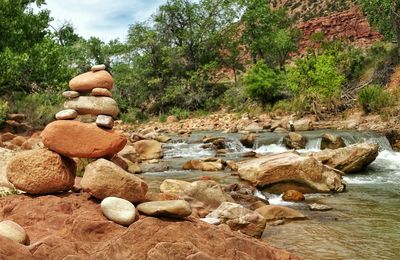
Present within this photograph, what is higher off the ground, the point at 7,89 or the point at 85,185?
the point at 7,89

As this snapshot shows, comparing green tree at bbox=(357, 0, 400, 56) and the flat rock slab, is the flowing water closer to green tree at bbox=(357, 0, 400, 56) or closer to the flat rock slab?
the flat rock slab

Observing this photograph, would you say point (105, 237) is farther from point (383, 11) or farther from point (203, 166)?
point (383, 11)

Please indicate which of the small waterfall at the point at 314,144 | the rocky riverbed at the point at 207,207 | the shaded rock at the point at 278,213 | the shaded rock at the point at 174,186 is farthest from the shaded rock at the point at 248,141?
the shaded rock at the point at 278,213

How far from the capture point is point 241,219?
892 centimetres

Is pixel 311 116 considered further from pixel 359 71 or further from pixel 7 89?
pixel 7 89

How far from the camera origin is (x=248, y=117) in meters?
37.7

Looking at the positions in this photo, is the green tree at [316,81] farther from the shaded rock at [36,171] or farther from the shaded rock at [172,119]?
the shaded rock at [36,171]

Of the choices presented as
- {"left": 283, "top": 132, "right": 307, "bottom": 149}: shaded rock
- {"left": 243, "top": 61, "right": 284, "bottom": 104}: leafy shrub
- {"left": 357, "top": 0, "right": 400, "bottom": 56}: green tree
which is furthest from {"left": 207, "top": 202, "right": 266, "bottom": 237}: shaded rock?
{"left": 243, "top": 61, "right": 284, "bottom": 104}: leafy shrub

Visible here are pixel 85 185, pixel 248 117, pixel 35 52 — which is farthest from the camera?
pixel 248 117

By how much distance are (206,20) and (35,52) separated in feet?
94.5

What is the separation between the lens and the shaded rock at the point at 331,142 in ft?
68.5

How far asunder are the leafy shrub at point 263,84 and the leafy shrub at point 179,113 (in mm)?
7408

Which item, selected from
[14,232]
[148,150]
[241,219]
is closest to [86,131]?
[14,232]

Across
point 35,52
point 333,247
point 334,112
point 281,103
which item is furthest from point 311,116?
point 333,247
